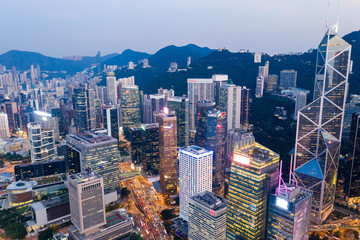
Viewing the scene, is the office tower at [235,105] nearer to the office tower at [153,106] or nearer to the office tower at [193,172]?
the office tower at [153,106]

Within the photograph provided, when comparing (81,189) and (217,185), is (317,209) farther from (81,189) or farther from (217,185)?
(81,189)

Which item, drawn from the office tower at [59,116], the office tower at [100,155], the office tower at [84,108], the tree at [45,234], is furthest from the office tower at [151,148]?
the office tower at [59,116]

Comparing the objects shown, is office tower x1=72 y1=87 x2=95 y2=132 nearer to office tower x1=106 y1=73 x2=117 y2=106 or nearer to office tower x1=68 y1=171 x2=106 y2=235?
office tower x1=106 y1=73 x2=117 y2=106

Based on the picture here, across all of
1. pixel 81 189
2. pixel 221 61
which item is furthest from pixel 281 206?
pixel 221 61

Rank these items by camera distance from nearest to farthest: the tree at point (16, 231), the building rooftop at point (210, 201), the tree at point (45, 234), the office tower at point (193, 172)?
the building rooftop at point (210, 201) → the tree at point (45, 234) → the tree at point (16, 231) → the office tower at point (193, 172)

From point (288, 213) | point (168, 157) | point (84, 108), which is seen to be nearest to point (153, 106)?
point (84, 108)

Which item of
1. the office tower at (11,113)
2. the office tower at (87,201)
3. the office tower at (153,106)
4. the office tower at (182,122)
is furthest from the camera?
the office tower at (11,113)

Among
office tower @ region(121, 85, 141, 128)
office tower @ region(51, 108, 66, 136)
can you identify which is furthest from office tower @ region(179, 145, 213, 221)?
office tower @ region(51, 108, 66, 136)
